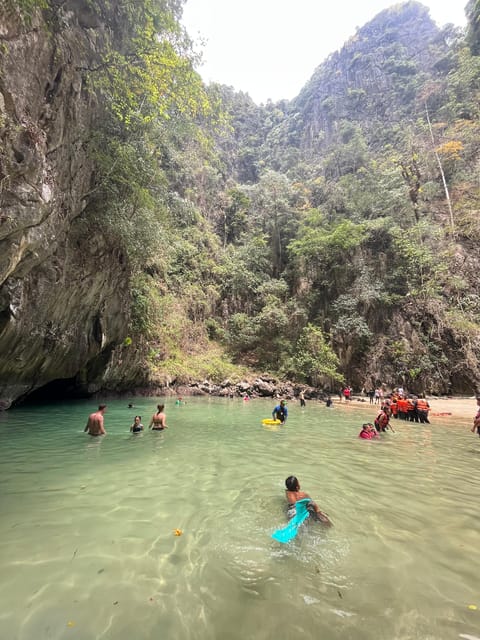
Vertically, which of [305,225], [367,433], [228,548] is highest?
[305,225]

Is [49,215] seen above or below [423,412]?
above

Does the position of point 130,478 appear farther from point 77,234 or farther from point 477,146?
point 477,146

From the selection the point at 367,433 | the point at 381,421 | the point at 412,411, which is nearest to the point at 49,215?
the point at 367,433

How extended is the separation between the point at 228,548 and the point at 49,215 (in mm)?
6991

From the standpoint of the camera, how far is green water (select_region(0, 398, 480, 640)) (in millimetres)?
2365

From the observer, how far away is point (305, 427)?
11.6 meters

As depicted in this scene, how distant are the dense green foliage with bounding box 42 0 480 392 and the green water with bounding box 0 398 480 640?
26.9 feet

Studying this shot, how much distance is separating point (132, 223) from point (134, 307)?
694 centimetres

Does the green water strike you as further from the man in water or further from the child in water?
the man in water

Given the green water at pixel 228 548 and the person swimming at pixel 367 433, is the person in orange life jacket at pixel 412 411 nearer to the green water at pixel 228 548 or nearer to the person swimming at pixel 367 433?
the person swimming at pixel 367 433

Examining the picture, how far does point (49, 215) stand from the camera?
6777mm

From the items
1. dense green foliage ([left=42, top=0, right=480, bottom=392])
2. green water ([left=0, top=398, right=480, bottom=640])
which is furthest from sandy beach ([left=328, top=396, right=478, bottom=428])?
green water ([left=0, top=398, right=480, bottom=640])

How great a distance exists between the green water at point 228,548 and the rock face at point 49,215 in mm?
4144

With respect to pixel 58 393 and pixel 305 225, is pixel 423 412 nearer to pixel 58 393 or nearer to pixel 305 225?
pixel 58 393
